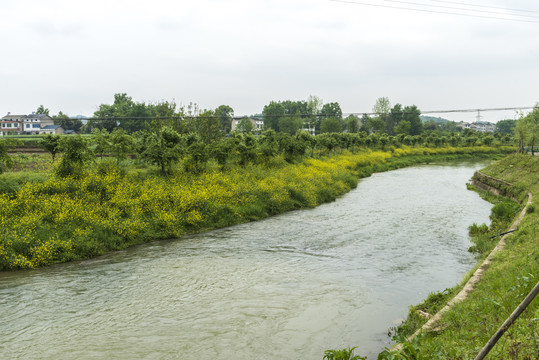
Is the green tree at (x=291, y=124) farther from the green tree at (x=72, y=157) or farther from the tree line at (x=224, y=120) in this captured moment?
the green tree at (x=72, y=157)

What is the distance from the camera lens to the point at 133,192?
735 inches

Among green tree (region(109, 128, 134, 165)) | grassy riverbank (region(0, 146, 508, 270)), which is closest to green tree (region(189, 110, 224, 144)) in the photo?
grassy riverbank (region(0, 146, 508, 270))

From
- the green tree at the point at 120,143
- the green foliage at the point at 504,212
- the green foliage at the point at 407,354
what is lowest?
the green foliage at the point at 504,212

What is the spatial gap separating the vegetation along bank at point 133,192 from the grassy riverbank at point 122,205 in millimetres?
39

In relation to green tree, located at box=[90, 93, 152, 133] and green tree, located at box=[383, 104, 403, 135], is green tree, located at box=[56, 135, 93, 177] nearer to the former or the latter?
green tree, located at box=[90, 93, 152, 133]

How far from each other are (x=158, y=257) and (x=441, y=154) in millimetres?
66924

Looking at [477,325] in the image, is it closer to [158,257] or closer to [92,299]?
[92,299]

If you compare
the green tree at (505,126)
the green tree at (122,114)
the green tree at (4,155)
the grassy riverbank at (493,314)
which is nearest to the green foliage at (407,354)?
the grassy riverbank at (493,314)

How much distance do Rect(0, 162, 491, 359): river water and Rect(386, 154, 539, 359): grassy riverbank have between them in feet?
4.63

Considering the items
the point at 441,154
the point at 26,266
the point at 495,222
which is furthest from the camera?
the point at 441,154

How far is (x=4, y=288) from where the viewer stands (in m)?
11.6

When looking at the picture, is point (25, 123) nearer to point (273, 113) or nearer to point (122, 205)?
point (273, 113)

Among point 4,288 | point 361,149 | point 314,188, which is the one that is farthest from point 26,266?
point 361,149

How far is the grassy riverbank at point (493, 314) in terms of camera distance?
586cm
